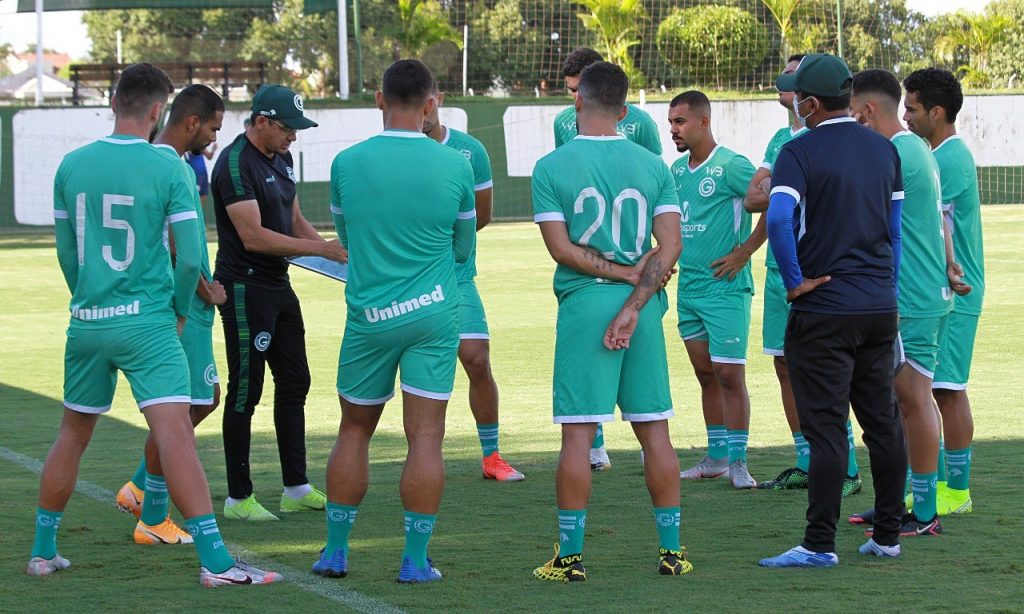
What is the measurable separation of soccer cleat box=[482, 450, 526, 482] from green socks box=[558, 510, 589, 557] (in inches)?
91.0

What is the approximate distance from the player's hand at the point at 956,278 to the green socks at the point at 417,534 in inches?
114

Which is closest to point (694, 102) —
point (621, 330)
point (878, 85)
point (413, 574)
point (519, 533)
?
point (878, 85)

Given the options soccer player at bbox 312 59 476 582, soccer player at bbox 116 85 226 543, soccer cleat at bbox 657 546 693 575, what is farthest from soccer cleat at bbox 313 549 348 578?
soccer cleat at bbox 657 546 693 575

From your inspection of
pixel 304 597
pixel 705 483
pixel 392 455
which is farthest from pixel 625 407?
pixel 392 455

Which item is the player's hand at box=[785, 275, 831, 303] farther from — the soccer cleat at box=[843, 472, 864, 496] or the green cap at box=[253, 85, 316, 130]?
the green cap at box=[253, 85, 316, 130]

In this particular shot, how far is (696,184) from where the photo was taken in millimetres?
8047

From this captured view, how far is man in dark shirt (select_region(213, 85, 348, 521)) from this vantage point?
7.00 metres

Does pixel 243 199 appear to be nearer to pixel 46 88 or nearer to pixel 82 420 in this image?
pixel 82 420

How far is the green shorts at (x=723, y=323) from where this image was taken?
7926mm

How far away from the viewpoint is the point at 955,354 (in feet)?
22.5

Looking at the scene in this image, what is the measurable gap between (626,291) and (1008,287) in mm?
13605

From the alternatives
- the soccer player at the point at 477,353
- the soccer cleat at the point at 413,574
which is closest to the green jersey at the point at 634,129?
the soccer player at the point at 477,353

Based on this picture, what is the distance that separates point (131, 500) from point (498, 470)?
217 centimetres

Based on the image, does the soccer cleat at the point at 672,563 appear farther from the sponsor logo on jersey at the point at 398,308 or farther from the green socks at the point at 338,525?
the sponsor logo on jersey at the point at 398,308
